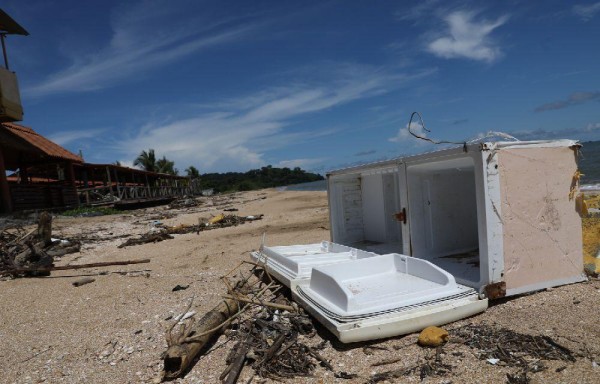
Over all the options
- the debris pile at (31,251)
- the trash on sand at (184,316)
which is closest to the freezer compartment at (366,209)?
the trash on sand at (184,316)

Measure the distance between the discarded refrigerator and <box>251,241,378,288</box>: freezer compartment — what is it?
0.03 m

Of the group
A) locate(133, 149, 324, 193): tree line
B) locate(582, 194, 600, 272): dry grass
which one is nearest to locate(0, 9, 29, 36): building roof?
locate(582, 194, 600, 272): dry grass

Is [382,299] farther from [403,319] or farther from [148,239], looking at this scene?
[148,239]

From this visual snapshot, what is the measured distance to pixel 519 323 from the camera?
402cm

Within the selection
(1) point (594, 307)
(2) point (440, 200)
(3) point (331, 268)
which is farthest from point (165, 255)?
(1) point (594, 307)

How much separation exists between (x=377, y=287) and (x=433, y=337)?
1.33 metres

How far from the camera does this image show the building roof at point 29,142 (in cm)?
1914

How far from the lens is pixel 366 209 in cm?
859

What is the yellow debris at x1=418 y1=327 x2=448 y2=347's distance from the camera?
12.1ft

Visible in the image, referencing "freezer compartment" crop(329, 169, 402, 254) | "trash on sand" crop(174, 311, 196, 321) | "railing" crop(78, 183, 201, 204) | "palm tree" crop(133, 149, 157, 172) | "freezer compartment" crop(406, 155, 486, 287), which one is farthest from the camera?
"palm tree" crop(133, 149, 157, 172)

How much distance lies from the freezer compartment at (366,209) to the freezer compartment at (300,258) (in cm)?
78

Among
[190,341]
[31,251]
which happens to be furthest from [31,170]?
[190,341]

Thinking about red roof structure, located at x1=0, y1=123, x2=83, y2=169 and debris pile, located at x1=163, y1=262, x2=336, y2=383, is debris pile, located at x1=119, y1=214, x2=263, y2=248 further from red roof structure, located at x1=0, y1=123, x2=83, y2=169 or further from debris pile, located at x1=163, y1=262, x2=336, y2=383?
red roof structure, located at x1=0, y1=123, x2=83, y2=169

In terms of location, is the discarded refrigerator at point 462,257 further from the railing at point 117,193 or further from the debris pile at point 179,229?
the railing at point 117,193
